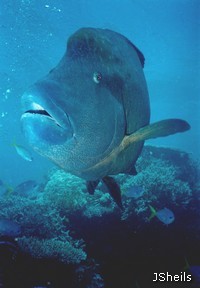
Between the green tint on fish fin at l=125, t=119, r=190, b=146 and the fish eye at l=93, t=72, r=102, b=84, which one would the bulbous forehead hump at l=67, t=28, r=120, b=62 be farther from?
the green tint on fish fin at l=125, t=119, r=190, b=146

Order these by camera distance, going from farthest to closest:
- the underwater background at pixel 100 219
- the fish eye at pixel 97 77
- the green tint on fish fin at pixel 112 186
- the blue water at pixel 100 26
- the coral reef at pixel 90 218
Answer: the blue water at pixel 100 26 < the coral reef at pixel 90 218 < the underwater background at pixel 100 219 < the green tint on fish fin at pixel 112 186 < the fish eye at pixel 97 77

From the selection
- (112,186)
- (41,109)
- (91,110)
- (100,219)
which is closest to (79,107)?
(91,110)

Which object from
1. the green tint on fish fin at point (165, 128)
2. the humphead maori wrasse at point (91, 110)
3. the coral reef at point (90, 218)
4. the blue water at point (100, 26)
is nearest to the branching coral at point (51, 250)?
the coral reef at point (90, 218)

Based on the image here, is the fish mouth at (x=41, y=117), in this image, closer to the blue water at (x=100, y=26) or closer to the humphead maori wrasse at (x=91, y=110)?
the humphead maori wrasse at (x=91, y=110)

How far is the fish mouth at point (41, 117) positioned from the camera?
4.39ft

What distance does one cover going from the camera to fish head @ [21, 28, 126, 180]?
1.37 metres

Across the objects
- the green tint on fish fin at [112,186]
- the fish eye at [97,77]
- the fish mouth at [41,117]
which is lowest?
the fish mouth at [41,117]

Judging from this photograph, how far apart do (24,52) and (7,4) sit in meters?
7.24

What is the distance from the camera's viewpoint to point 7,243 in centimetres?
379

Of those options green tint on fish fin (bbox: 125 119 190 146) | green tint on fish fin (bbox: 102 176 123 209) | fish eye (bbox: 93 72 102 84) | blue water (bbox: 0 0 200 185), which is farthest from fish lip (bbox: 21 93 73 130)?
blue water (bbox: 0 0 200 185)

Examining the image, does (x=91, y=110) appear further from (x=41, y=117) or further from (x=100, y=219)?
(x=100, y=219)

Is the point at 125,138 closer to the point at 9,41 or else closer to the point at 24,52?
the point at 9,41

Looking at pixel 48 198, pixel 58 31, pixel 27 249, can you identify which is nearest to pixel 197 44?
pixel 58 31

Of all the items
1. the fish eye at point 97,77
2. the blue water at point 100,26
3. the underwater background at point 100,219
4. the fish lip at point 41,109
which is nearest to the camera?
the fish lip at point 41,109
